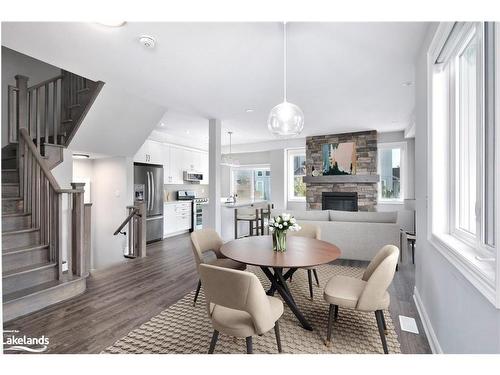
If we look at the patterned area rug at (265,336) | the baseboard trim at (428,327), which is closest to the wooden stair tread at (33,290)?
the patterned area rug at (265,336)

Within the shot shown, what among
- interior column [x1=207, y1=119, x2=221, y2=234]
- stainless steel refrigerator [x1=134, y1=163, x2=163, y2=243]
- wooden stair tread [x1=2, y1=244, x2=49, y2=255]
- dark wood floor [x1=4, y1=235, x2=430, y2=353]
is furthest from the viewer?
stainless steel refrigerator [x1=134, y1=163, x2=163, y2=243]

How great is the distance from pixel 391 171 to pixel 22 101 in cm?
749

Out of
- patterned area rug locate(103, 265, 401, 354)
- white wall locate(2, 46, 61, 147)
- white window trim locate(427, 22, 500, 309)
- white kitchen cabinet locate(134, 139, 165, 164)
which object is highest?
white wall locate(2, 46, 61, 147)

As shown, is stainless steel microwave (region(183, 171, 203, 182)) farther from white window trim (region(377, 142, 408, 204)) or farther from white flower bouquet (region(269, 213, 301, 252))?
white flower bouquet (region(269, 213, 301, 252))

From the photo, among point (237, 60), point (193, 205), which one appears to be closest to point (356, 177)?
point (193, 205)

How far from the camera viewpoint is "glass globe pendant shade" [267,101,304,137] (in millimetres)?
2225

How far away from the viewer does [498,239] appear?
1003 mm

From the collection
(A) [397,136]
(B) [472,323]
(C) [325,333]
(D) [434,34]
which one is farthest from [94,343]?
(A) [397,136]

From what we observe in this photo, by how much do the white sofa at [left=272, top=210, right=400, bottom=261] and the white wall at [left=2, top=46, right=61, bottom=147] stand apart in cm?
508

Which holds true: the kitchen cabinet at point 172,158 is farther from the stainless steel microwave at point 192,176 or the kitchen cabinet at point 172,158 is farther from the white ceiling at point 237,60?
the white ceiling at point 237,60

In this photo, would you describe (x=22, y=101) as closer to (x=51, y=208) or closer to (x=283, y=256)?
(x=51, y=208)

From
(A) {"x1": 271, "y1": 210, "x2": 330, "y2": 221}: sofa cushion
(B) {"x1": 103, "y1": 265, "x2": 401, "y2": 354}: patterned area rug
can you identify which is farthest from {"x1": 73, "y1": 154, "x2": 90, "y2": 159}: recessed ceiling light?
(A) {"x1": 271, "y1": 210, "x2": 330, "y2": 221}: sofa cushion

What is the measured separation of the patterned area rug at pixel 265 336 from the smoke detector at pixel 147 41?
2.57m

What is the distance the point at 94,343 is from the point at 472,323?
2.56 metres
